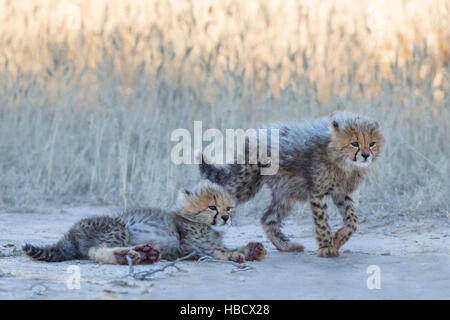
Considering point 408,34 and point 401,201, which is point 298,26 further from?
point 401,201

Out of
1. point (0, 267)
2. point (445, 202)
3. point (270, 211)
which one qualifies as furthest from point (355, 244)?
point (0, 267)

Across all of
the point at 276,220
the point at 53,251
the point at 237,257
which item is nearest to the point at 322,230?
the point at 276,220

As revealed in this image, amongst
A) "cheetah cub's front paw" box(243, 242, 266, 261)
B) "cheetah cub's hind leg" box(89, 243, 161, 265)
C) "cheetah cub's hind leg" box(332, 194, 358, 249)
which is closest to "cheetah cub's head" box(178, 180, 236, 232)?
"cheetah cub's front paw" box(243, 242, 266, 261)

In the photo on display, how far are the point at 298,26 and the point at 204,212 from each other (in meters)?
4.16

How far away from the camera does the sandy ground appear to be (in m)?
3.04

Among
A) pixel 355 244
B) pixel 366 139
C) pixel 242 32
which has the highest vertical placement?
pixel 242 32

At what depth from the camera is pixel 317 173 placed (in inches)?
177

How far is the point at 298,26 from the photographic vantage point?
780 centimetres

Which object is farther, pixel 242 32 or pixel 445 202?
pixel 242 32

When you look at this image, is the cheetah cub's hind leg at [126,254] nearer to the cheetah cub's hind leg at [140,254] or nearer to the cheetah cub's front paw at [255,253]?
the cheetah cub's hind leg at [140,254]

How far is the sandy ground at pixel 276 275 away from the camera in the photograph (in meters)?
3.04

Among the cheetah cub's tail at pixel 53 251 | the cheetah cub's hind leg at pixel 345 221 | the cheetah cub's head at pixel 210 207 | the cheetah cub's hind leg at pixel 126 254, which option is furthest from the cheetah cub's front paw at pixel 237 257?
the cheetah cub's tail at pixel 53 251

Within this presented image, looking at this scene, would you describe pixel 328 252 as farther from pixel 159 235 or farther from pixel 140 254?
pixel 140 254

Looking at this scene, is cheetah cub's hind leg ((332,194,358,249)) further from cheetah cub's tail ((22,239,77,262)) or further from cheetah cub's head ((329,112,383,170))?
cheetah cub's tail ((22,239,77,262))
